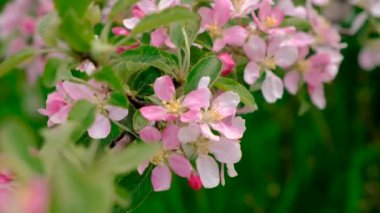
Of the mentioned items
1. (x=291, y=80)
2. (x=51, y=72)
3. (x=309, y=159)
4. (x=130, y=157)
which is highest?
(x=130, y=157)

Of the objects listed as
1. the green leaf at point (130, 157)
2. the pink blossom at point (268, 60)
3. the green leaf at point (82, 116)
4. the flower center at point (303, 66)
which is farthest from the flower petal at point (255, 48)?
the green leaf at point (130, 157)

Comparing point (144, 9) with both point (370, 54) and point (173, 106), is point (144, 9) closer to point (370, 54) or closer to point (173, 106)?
point (173, 106)

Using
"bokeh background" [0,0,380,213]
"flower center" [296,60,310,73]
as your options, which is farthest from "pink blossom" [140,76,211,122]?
"bokeh background" [0,0,380,213]

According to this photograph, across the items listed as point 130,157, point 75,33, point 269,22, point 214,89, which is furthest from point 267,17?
point 130,157

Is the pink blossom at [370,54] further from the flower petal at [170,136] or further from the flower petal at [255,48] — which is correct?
the flower petal at [170,136]

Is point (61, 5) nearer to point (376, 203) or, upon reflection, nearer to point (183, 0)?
point (183, 0)
